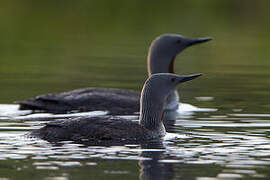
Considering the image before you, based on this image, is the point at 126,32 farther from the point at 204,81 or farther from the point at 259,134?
the point at 259,134

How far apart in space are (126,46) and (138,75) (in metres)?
6.92

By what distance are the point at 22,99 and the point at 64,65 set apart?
6171 mm

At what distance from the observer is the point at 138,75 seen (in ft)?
57.2

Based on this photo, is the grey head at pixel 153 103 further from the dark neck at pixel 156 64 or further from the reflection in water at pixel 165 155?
the dark neck at pixel 156 64

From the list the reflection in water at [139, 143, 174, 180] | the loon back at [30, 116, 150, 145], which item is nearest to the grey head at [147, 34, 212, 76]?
the loon back at [30, 116, 150, 145]

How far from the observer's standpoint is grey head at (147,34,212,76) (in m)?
14.0

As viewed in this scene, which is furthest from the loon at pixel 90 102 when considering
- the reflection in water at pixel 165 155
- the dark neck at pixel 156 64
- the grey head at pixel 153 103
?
the grey head at pixel 153 103

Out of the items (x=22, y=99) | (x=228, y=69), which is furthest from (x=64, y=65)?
(x=22, y=99)

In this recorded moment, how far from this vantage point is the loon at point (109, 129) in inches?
363

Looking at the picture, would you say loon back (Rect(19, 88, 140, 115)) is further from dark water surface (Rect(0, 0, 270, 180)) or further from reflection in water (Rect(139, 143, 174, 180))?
reflection in water (Rect(139, 143, 174, 180))

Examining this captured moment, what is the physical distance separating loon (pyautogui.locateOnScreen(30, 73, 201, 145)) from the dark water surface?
232mm

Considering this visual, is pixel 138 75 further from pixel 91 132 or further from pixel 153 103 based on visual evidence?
pixel 91 132

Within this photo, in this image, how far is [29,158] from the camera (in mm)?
8250

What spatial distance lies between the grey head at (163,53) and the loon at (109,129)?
12.8ft
